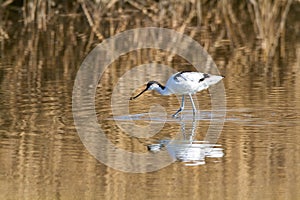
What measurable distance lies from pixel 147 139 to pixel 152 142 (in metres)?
0.11

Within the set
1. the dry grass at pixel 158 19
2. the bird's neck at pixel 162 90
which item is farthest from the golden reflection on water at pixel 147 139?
the dry grass at pixel 158 19

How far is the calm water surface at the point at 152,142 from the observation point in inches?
221

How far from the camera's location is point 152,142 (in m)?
6.92

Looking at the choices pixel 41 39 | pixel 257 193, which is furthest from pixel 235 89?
pixel 41 39

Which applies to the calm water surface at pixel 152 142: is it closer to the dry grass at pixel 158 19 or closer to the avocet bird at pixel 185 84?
the avocet bird at pixel 185 84

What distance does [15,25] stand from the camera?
13.5m

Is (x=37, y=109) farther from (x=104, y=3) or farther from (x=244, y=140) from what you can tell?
(x=104, y=3)

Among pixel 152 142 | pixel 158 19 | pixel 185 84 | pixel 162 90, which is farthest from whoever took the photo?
pixel 158 19

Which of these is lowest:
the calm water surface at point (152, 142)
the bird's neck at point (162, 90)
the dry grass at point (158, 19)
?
the calm water surface at point (152, 142)

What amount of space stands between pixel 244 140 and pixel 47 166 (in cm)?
156

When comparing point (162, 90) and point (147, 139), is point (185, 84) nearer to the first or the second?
point (162, 90)

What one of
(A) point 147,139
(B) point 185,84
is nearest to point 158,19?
(B) point 185,84

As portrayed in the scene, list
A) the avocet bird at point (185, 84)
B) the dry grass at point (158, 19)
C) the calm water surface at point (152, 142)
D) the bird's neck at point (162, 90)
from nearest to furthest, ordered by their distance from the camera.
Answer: the calm water surface at point (152, 142)
the avocet bird at point (185, 84)
the bird's neck at point (162, 90)
the dry grass at point (158, 19)

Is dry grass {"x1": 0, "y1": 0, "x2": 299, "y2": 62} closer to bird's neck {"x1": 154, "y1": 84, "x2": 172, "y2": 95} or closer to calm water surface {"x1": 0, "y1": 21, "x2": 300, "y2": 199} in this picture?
calm water surface {"x1": 0, "y1": 21, "x2": 300, "y2": 199}
